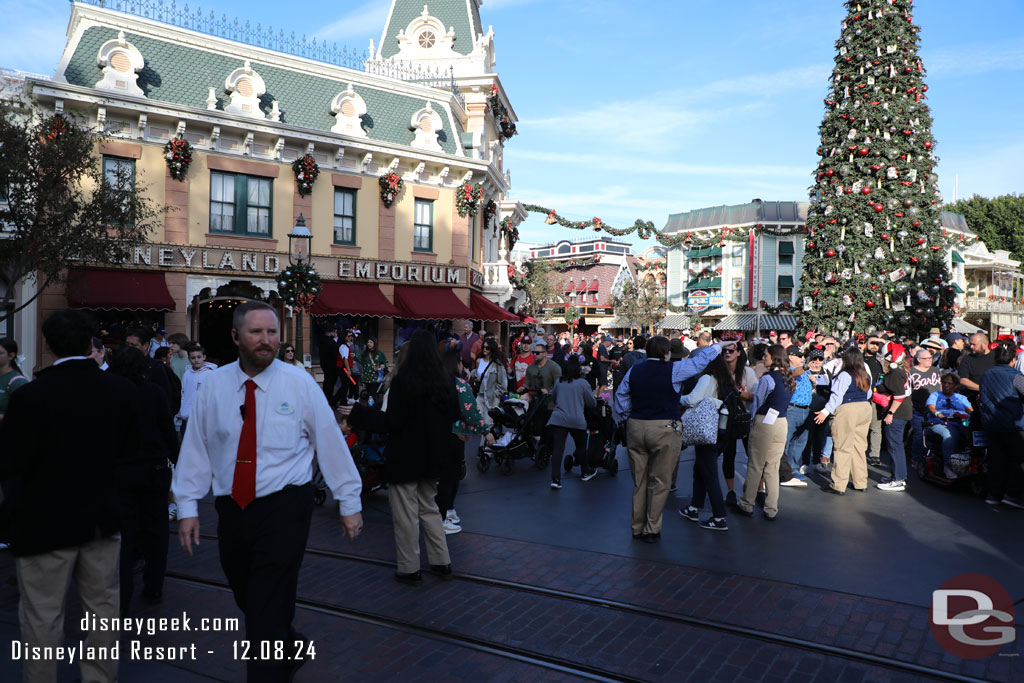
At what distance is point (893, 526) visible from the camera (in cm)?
708

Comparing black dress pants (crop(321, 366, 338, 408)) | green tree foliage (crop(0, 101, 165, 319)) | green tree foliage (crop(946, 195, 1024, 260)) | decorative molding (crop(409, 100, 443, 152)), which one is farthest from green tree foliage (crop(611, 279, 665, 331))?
green tree foliage (crop(0, 101, 165, 319))

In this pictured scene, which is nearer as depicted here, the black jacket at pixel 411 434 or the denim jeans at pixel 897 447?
the black jacket at pixel 411 434

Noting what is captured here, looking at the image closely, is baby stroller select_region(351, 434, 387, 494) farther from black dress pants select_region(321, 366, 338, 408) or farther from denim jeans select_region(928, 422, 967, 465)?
denim jeans select_region(928, 422, 967, 465)

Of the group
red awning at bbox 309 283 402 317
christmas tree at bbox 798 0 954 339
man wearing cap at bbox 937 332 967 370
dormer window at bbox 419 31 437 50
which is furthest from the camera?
dormer window at bbox 419 31 437 50

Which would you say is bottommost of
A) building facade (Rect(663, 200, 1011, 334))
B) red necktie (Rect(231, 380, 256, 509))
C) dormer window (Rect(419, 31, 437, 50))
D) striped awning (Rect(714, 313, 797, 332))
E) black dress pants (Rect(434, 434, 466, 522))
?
black dress pants (Rect(434, 434, 466, 522))

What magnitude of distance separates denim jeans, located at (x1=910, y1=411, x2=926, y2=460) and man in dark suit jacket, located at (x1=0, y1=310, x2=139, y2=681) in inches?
372

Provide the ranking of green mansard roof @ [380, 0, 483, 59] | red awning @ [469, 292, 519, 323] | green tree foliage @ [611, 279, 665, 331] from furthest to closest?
green tree foliage @ [611, 279, 665, 331], green mansard roof @ [380, 0, 483, 59], red awning @ [469, 292, 519, 323]

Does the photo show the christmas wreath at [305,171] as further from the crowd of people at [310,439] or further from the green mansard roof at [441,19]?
the crowd of people at [310,439]

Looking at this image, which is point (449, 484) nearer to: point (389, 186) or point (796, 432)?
point (796, 432)

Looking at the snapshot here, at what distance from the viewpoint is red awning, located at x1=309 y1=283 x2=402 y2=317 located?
19677mm

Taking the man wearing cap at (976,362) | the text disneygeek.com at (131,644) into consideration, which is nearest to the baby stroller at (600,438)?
the man wearing cap at (976,362)

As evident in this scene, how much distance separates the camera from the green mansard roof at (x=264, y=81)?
17.6 m

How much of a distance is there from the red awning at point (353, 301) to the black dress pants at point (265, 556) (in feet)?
54.6

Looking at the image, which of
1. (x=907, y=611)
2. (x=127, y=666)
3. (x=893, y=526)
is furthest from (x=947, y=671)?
(x=127, y=666)
